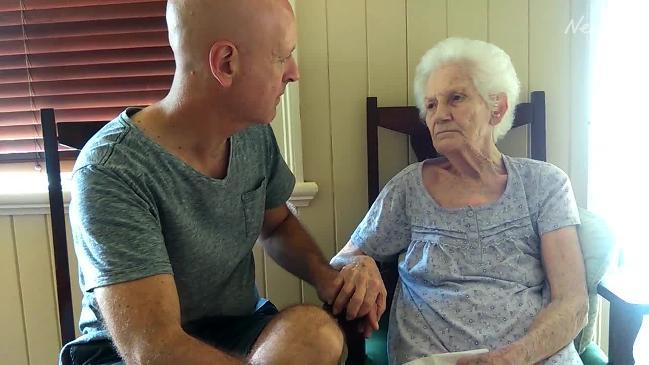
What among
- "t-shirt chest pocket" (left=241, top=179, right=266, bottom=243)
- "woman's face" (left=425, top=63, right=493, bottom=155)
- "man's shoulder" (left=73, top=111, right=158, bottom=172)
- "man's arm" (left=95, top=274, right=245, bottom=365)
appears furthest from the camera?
"woman's face" (left=425, top=63, right=493, bottom=155)

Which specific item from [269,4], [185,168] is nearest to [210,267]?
[185,168]

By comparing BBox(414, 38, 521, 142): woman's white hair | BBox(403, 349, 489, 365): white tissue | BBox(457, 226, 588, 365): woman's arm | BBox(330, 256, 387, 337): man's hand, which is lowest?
BBox(403, 349, 489, 365): white tissue

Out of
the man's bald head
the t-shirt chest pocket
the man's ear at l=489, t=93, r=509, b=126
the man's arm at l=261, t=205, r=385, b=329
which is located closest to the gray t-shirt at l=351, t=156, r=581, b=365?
the man's ear at l=489, t=93, r=509, b=126

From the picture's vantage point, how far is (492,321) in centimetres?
136

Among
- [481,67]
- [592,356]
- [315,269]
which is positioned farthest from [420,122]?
[592,356]

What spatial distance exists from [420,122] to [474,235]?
15.5 inches

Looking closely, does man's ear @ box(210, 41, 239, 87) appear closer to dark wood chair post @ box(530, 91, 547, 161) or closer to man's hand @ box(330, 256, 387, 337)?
man's hand @ box(330, 256, 387, 337)

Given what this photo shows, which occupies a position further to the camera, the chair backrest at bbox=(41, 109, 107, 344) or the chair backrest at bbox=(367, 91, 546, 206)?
the chair backrest at bbox=(367, 91, 546, 206)

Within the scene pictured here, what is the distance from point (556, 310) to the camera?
52.8 inches

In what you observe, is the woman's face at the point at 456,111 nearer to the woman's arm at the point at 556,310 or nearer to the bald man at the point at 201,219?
the woman's arm at the point at 556,310

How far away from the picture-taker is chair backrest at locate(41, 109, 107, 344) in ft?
4.85

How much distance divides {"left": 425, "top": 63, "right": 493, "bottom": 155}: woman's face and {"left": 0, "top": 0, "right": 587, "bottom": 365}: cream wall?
0.90 ft

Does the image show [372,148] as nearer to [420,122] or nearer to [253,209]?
[420,122]

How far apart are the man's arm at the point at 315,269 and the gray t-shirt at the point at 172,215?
6cm
